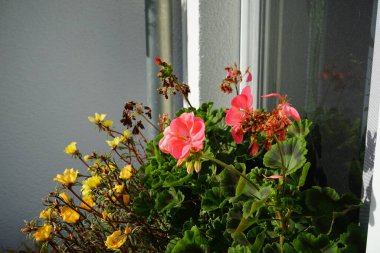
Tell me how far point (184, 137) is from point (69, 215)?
73 cm

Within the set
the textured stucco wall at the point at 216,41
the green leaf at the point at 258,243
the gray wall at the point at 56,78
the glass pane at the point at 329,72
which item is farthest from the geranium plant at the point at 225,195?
the gray wall at the point at 56,78

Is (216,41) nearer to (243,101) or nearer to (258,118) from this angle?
(243,101)

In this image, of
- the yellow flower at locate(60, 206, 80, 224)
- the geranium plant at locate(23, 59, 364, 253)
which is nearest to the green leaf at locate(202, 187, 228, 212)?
the geranium plant at locate(23, 59, 364, 253)

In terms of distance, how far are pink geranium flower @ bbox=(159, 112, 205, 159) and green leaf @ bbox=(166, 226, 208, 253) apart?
273mm

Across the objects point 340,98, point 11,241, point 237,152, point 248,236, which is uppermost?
point 340,98

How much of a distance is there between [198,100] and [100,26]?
3.76ft

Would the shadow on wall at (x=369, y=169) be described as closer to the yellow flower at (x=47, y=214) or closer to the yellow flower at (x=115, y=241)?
the yellow flower at (x=115, y=241)

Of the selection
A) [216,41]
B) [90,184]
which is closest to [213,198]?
[90,184]

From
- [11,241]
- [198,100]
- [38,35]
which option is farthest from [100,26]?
[11,241]

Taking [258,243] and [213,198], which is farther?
[213,198]

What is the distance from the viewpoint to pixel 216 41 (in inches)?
79.8

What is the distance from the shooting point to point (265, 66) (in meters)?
1.96

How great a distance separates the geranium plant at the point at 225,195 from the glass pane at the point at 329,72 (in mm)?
137

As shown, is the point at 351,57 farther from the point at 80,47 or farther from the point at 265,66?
the point at 80,47
